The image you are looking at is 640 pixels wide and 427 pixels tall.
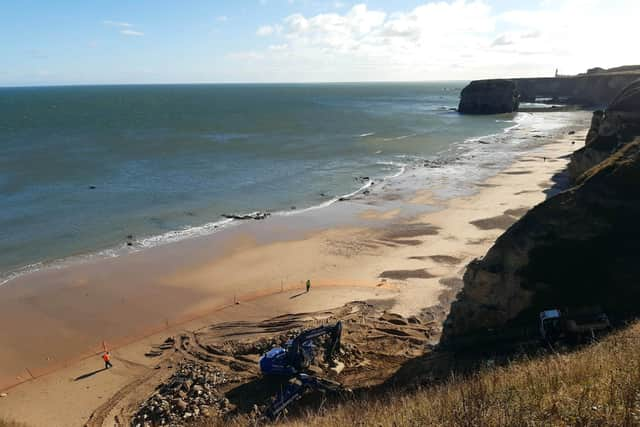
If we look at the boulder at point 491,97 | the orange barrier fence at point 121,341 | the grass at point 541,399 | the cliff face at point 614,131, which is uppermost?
the boulder at point 491,97

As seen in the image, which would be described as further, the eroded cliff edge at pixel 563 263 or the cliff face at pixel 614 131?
the cliff face at pixel 614 131

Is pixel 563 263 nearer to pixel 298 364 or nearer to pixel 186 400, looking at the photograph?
pixel 298 364

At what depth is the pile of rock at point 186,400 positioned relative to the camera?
596 inches

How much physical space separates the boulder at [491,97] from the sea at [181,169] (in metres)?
20.7

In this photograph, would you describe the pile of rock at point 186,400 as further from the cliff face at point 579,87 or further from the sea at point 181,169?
the cliff face at point 579,87

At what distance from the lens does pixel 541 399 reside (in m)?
8.13

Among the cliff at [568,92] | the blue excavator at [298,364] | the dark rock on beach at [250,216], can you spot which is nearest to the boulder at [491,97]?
the cliff at [568,92]

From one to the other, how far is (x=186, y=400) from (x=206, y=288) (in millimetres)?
10957

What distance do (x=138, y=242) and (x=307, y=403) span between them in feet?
75.6

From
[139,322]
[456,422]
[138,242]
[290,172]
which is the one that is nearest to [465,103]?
[290,172]

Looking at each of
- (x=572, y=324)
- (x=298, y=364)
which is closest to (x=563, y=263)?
(x=572, y=324)

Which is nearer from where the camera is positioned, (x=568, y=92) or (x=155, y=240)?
(x=155, y=240)

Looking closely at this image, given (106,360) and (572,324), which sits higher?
(572,324)

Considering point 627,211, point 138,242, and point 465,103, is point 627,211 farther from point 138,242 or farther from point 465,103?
point 465,103
